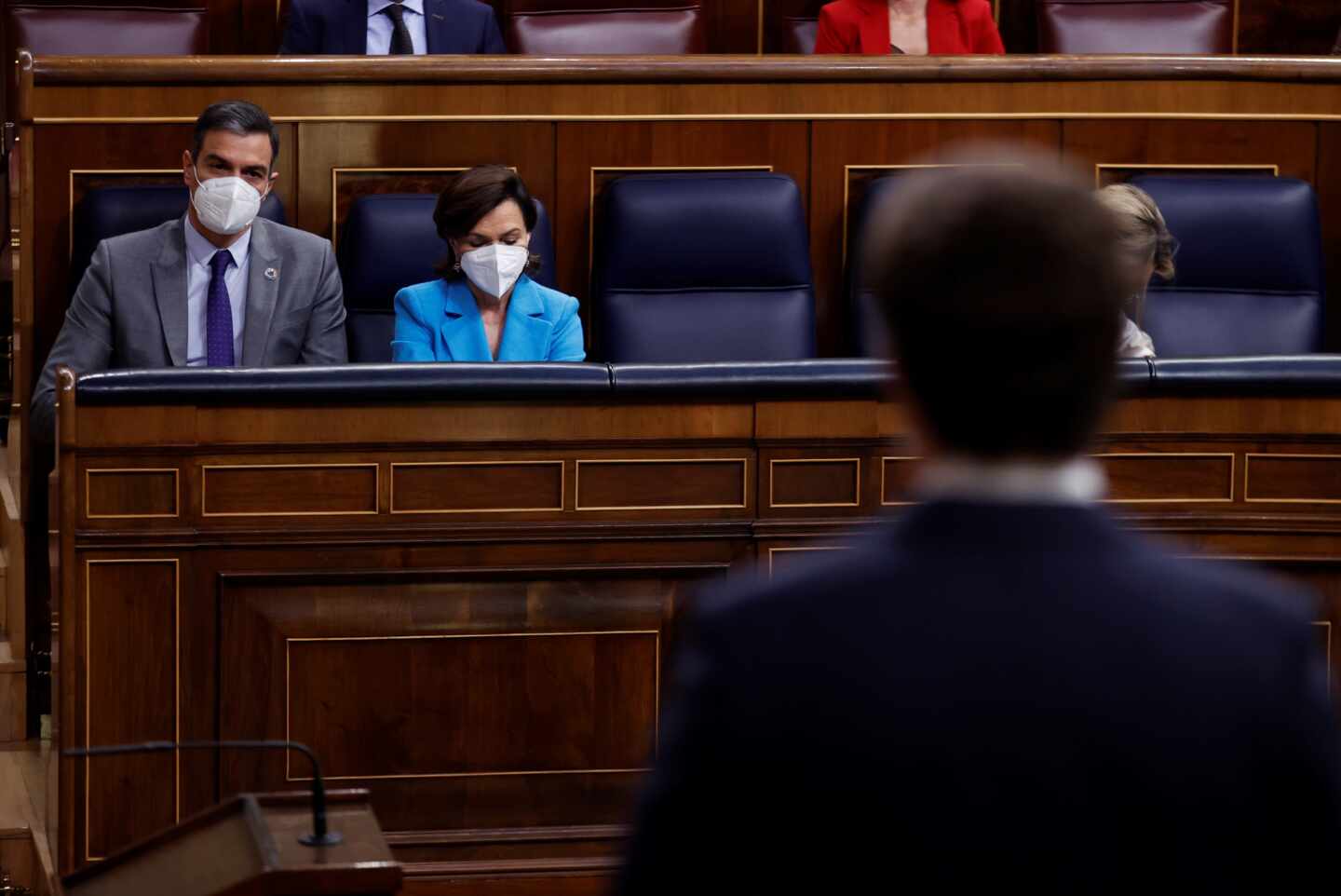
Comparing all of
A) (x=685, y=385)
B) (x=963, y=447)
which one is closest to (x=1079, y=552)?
(x=963, y=447)

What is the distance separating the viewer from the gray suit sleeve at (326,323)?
179 cm

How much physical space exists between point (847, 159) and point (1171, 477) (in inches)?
27.9

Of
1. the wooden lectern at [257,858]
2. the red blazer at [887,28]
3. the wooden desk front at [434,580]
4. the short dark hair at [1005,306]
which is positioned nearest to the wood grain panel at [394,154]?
the red blazer at [887,28]

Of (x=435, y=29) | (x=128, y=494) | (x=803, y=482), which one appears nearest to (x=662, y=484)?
(x=803, y=482)

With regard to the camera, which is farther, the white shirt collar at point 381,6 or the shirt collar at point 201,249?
the white shirt collar at point 381,6

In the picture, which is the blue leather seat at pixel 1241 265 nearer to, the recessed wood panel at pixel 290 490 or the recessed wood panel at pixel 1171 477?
the recessed wood panel at pixel 1171 477

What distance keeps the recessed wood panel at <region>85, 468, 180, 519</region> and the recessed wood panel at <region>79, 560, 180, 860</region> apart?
33mm

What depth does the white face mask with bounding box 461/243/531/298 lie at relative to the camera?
1.75 m

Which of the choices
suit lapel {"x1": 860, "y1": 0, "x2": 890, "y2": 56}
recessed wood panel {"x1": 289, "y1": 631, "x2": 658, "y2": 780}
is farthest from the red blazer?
recessed wood panel {"x1": 289, "y1": 631, "x2": 658, "y2": 780}

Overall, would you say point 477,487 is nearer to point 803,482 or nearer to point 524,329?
point 803,482

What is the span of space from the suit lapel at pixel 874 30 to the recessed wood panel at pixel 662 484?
98 centimetres

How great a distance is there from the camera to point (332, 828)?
0.94 metres

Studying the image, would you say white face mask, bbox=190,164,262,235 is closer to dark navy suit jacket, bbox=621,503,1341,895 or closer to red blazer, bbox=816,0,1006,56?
red blazer, bbox=816,0,1006,56

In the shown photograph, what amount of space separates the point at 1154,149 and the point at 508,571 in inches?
38.9
